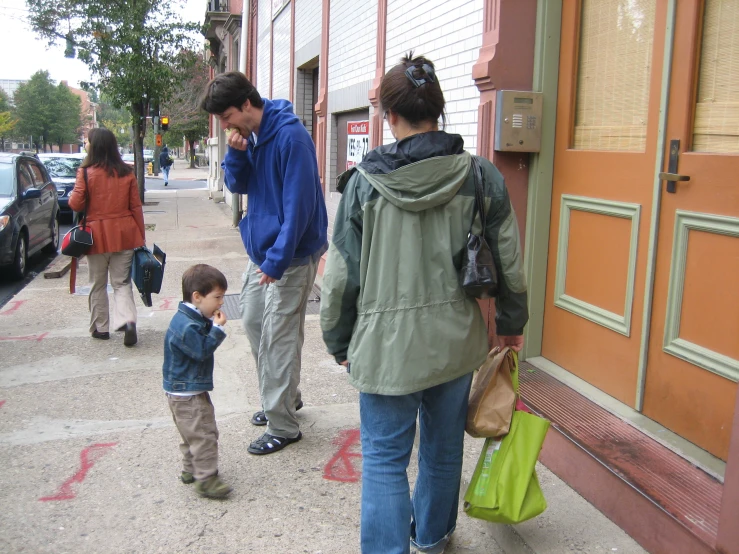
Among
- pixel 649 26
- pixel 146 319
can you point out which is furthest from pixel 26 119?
pixel 649 26

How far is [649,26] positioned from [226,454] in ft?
9.82

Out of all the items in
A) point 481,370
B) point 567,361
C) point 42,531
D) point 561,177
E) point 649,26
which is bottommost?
point 42,531

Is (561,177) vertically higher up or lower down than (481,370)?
higher up

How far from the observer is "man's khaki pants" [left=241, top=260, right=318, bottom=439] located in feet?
12.4

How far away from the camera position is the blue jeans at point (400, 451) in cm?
250

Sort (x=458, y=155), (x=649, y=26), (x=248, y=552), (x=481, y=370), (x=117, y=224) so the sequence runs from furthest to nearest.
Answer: (x=117, y=224) → (x=649, y=26) → (x=248, y=552) → (x=481, y=370) → (x=458, y=155)

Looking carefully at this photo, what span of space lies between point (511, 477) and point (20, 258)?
29.1 ft

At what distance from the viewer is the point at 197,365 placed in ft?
11.0

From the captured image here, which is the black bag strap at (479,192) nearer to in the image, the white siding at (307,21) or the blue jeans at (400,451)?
the blue jeans at (400,451)

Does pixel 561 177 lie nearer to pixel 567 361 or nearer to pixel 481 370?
pixel 567 361

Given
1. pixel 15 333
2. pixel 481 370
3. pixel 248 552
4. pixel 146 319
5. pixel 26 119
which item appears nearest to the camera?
pixel 481 370

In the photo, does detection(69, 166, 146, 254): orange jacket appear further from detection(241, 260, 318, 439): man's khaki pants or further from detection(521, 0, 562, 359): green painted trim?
detection(521, 0, 562, 359): green painted trim

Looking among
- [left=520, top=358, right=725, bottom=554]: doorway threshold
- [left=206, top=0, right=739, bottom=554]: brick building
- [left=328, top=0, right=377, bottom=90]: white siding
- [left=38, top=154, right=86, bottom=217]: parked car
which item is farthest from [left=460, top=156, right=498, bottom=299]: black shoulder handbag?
[left=38, top=154, right=86, bottom=217]: parked car

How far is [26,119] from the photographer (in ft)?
235
